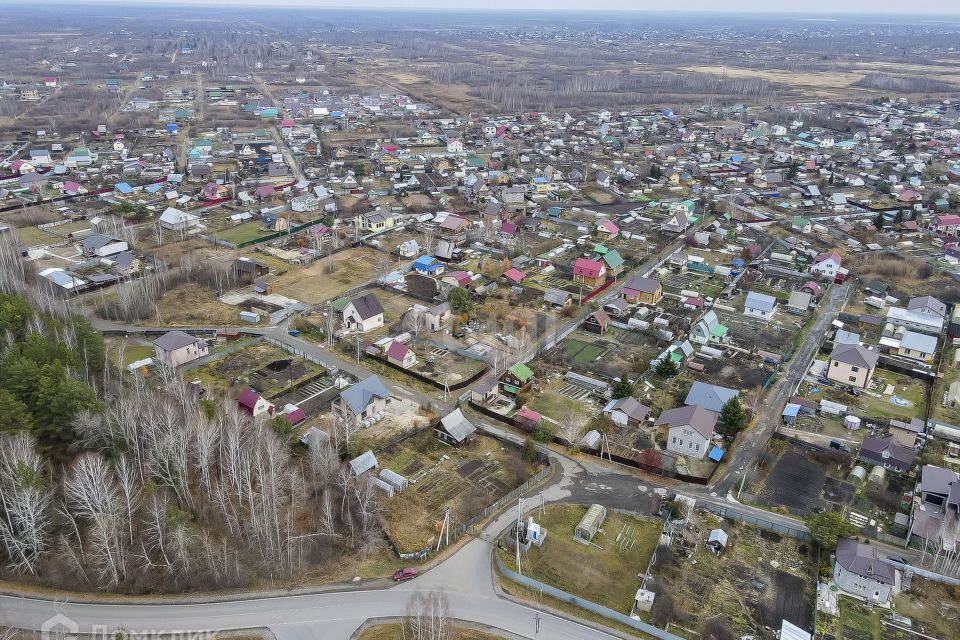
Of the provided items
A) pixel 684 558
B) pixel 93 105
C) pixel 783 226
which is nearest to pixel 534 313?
pixel 684 558

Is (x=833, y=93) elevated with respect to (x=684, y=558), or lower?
elevated

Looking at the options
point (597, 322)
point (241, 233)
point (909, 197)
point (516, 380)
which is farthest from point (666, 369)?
point (909, 197)

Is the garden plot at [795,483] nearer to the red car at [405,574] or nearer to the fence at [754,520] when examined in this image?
the fence at [754,520]

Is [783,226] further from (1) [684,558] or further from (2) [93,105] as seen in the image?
(2) [93,105]

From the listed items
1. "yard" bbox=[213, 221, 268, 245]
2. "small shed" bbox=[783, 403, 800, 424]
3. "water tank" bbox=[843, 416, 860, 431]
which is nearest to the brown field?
"yard" bbox=[213, 221, 268, 245]

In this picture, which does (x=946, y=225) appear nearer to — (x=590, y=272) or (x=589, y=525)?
(x=590, y=272)
